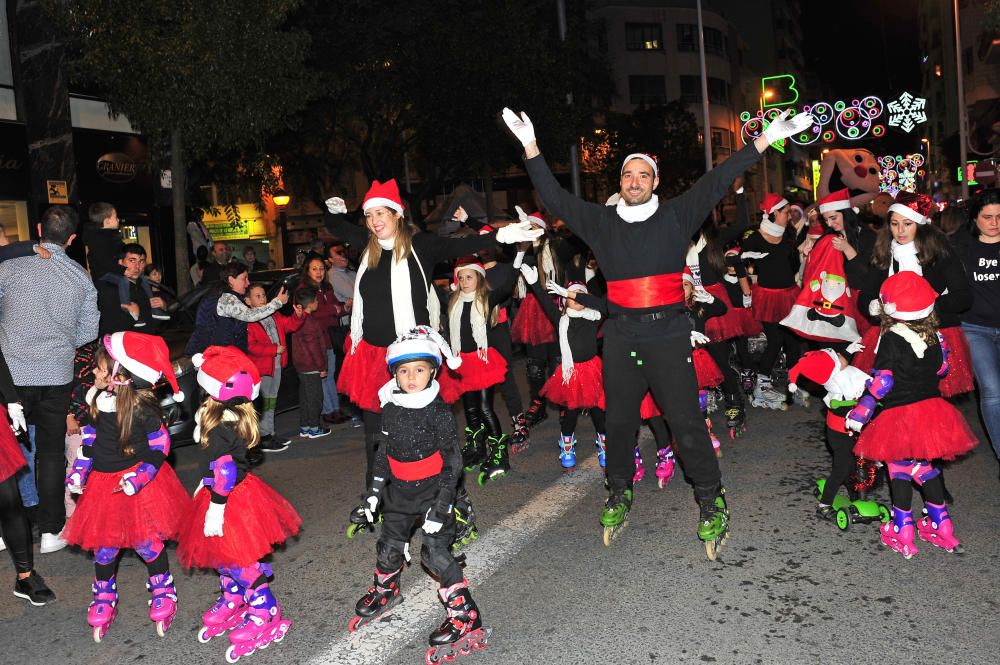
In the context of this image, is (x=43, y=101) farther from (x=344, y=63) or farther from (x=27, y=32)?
(x=344, y=63)

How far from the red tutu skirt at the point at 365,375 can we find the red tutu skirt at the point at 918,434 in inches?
121

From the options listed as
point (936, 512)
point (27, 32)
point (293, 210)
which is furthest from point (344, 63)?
point (293, 210)

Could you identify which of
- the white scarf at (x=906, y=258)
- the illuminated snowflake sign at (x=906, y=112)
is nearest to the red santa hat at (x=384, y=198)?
the white scarf at (x=906, y=258)

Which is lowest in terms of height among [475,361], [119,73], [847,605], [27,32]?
[847,605]

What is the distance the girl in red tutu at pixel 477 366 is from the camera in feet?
23.8

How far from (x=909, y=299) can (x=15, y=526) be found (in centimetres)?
542

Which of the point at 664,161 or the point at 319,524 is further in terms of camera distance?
the point at 664,161

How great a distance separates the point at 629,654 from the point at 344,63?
19906 millimetres

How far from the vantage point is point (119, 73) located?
46.2ft

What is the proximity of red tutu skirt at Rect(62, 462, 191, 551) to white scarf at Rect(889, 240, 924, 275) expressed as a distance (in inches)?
193

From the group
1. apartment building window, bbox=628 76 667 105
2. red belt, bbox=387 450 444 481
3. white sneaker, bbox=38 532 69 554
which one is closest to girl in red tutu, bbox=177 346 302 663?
red belt, bbox=387 450 444 481

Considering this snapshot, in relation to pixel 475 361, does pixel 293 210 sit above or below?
above

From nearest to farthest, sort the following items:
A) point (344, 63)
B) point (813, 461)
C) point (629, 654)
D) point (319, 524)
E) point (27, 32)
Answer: point (629, 654) → point (319, 524) → point (813, 461) → point (27, 32) → point (344, 63)

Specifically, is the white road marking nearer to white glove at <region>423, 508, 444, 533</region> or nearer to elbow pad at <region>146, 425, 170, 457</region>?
white glove at <region>423, 508, 444, 533</region>
